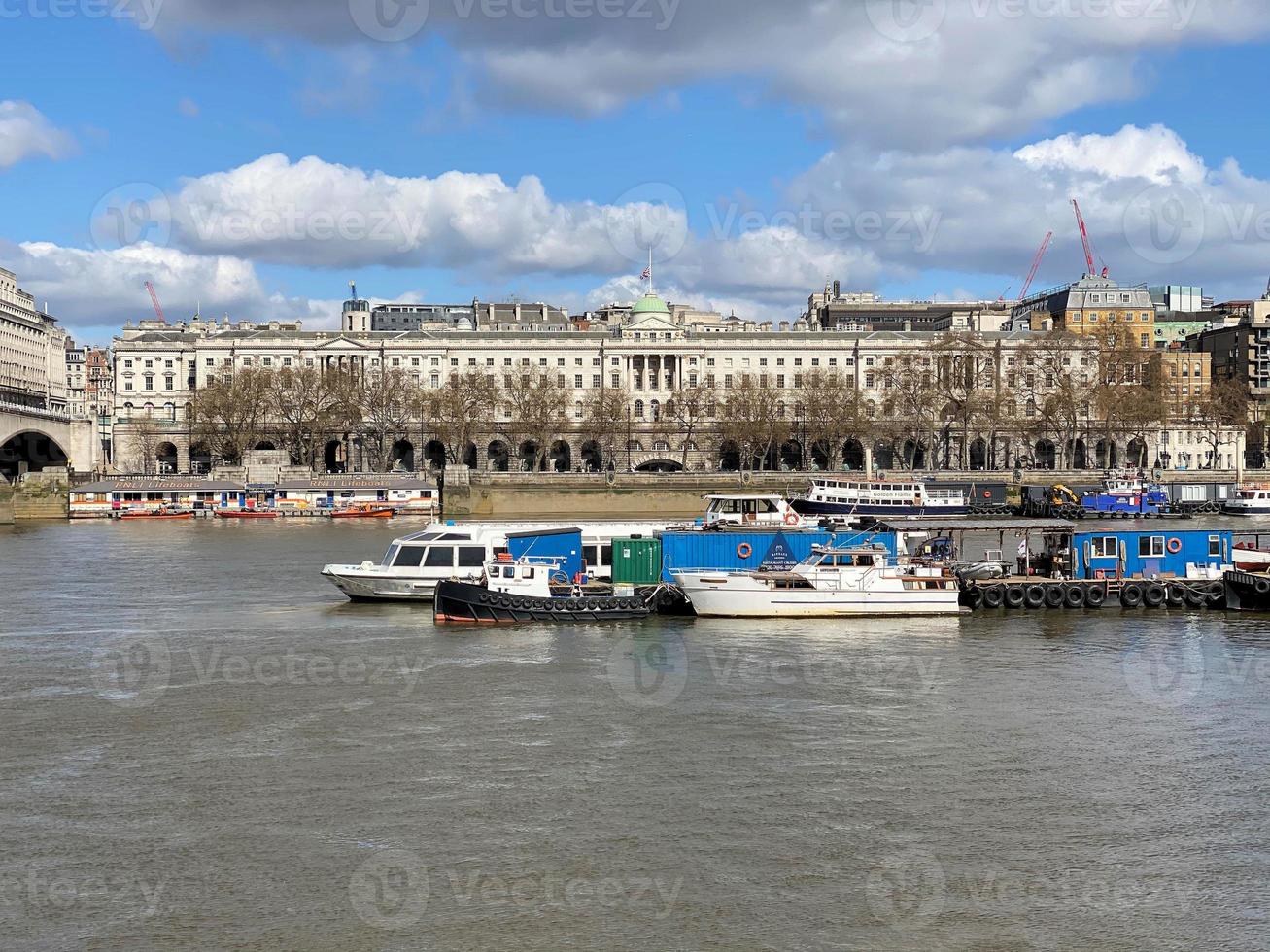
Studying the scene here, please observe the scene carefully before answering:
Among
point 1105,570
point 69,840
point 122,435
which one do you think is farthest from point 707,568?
point 122,435

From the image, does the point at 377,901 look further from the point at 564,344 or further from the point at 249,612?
the point at 564,344

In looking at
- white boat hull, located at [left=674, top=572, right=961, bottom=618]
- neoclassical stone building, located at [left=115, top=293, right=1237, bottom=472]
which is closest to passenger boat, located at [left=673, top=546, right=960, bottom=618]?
white boat hull, located at [left=674, top=572, right=961, bottom=618]

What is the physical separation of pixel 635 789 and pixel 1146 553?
96.1 feet

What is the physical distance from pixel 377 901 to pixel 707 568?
28.4m

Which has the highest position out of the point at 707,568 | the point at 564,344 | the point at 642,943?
the point at 564,344

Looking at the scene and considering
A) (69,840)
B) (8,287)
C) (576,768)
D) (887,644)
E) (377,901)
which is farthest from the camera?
(8,287)

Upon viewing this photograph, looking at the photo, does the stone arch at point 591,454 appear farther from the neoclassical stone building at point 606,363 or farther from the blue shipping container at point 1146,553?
the blue shipping container at point 1146,553

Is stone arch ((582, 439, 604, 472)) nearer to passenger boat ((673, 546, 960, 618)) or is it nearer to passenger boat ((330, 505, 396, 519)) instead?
passenger boat ((330, 505, 396, 519))

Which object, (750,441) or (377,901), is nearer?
(377,901)

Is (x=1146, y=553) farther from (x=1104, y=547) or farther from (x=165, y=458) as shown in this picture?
(x=165, y=458)

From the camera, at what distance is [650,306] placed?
168125 millimetres

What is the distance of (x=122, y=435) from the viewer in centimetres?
14350

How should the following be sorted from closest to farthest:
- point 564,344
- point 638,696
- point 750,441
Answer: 1. point 638,696
2. point 750,441
3. point 564,344

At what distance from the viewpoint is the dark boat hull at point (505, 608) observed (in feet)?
142
